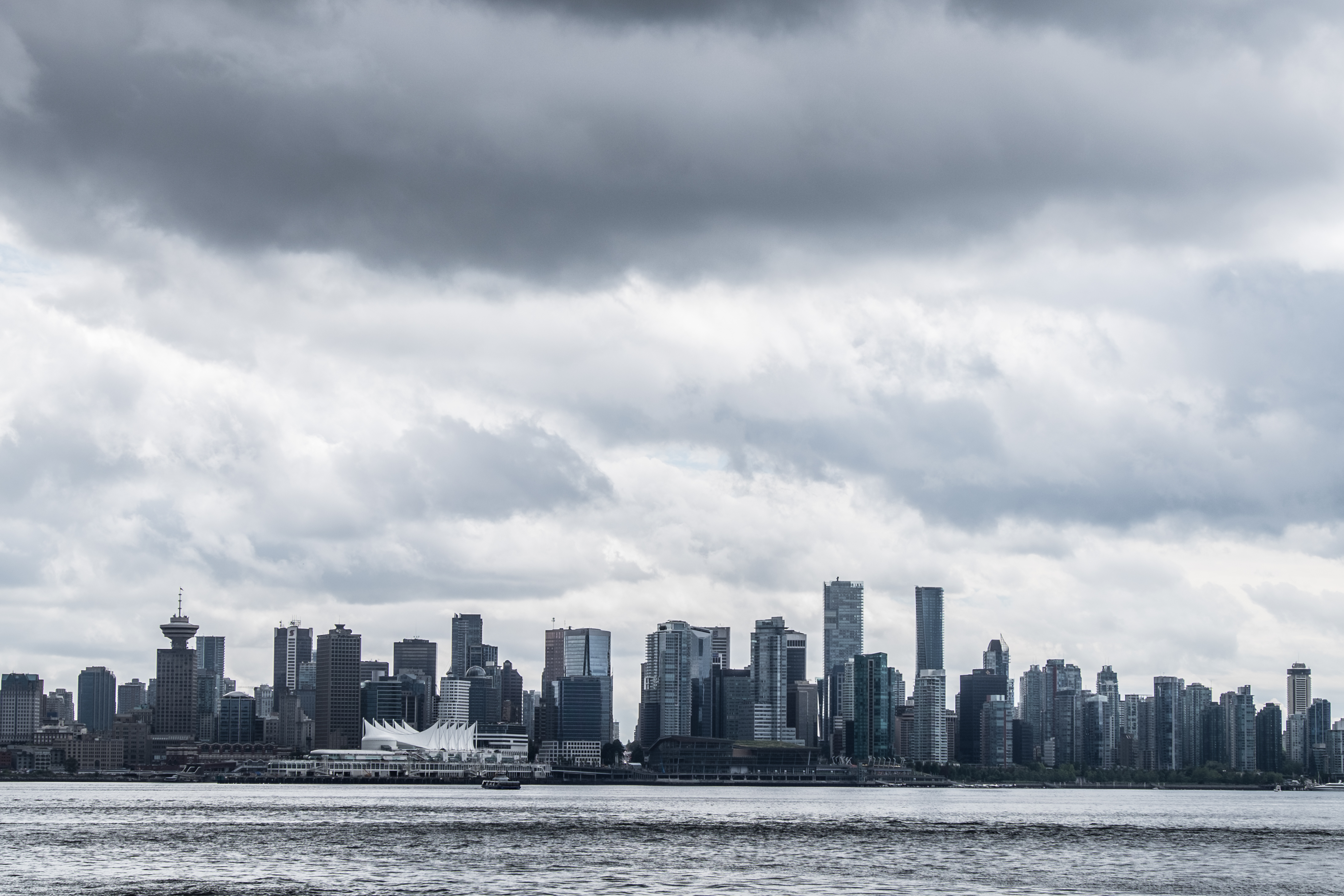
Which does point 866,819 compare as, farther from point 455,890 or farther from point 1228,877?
point 455,890

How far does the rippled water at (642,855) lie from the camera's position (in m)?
83.1

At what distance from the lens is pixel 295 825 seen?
141750 millimetres

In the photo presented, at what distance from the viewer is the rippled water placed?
3273 inches

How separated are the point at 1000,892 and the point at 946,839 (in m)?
48.6

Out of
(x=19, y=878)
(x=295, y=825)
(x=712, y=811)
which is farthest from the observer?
(x=712, y=811)

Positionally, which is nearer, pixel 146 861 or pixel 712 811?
pixel 146 861

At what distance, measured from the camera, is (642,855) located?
105 metres

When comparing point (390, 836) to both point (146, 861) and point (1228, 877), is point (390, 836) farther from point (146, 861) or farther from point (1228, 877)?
point (1228, 877)

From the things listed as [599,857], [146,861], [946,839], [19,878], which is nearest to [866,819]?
[946,839]

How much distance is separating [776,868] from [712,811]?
97872 millimetres

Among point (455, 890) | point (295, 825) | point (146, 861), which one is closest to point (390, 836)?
point (295, 825)

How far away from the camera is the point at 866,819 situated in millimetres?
169500

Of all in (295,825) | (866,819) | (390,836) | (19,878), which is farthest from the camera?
(866,819)

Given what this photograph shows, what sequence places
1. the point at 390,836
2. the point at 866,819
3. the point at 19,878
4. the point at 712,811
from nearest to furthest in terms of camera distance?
the point at 19,878 < the point at 390,836 < the point at 866,819 < the point at 712,811
